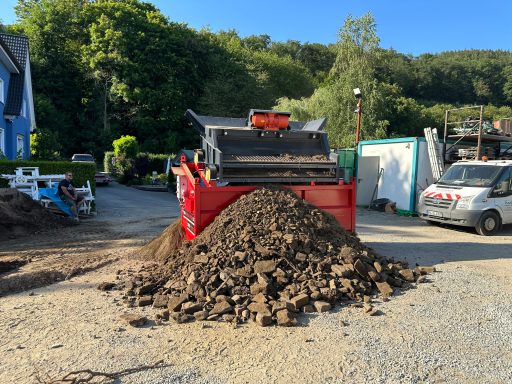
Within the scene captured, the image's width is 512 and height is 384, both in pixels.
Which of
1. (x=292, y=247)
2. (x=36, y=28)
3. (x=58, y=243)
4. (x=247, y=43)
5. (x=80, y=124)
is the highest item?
(x=247, y=43)

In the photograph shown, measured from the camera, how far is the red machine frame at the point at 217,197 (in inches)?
243


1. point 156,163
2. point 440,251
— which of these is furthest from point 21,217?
point 156,163

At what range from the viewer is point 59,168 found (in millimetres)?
12906

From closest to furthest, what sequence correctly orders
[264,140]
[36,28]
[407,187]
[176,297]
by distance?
1. [176,297]
2. [264,140]
3. [407,187]
4. [36,28]

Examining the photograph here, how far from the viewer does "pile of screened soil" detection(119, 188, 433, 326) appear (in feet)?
15.1

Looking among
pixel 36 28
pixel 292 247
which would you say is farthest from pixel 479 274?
pixel 36 28

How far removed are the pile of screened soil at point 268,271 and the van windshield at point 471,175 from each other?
5.91m

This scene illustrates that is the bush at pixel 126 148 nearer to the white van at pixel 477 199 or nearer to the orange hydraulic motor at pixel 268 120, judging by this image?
the white van at pixel 477 199

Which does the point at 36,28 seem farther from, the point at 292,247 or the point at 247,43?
the point at 292,247

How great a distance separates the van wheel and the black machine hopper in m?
5.73

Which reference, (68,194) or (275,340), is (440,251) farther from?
(68,194)

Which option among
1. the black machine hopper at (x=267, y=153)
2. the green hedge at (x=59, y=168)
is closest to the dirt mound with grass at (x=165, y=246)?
the black machine hopper at (x=267, y=153)

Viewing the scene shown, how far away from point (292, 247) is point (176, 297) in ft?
5.15

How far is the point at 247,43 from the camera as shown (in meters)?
58.5
